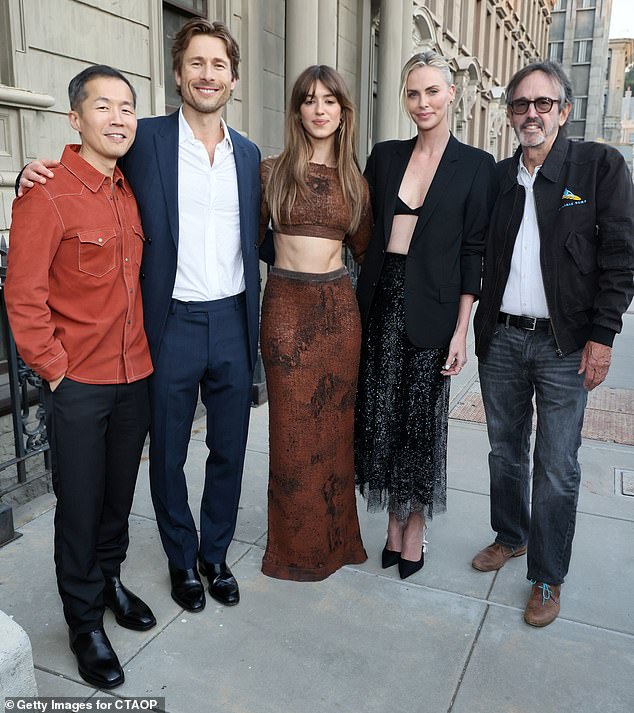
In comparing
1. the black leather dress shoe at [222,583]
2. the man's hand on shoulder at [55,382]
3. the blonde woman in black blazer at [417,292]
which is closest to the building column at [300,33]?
the blonde woman in black blazer at [417,292]

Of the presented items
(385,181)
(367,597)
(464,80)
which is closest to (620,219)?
(385,181)

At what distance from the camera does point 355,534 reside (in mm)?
3488

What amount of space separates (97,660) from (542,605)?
187 cm

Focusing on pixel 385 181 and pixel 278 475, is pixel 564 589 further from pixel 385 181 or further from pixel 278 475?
pixel 385 181

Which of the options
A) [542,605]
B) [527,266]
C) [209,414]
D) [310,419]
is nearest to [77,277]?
[209,414]

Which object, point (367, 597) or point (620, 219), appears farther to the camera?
point (367, 597)

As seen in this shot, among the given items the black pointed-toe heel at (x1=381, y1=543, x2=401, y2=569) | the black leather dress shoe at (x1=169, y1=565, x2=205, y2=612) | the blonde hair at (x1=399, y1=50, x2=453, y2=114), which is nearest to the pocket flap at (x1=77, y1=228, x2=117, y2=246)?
the blonde hair at (x1=399, y1=50, x2=453, y2=114)

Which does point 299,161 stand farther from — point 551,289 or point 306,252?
point 551,289

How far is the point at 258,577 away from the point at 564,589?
147cm

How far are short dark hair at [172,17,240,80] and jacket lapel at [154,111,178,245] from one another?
0.28 metres

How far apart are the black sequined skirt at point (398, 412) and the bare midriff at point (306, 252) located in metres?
0.26

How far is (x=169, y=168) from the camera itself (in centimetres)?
273

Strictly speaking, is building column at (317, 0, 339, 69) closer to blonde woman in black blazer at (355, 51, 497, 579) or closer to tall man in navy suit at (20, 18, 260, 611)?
blonde woman in black blazer at (355, 51, 497, 579)

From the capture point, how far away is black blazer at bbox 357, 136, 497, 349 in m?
2.98
